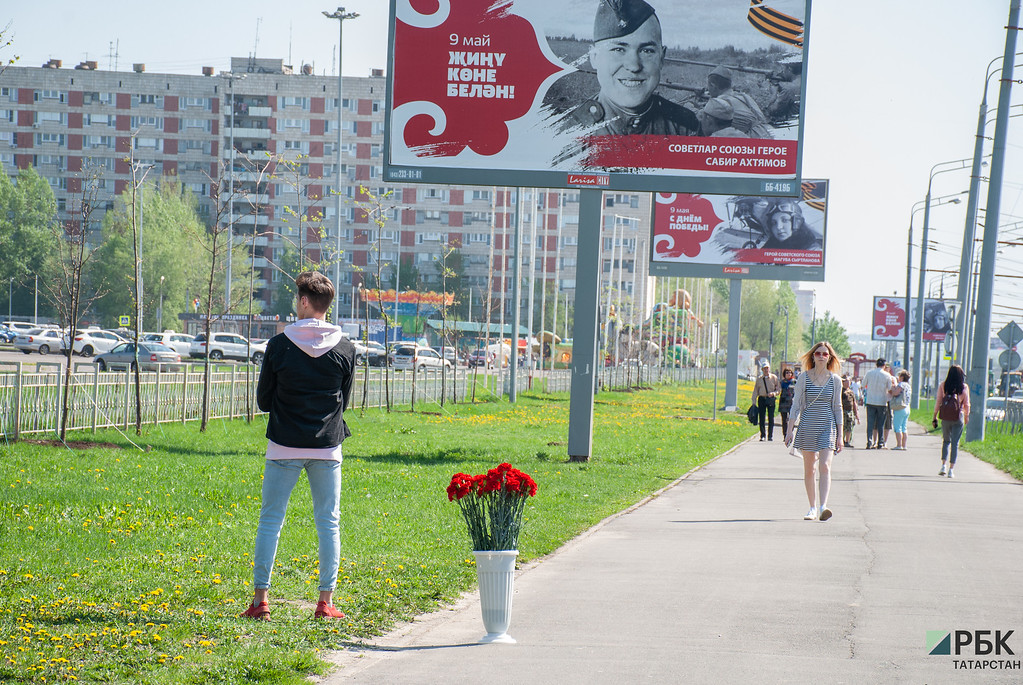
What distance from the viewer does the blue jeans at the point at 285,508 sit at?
6660 mm

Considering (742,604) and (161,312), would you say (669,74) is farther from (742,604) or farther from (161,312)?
(161,312)

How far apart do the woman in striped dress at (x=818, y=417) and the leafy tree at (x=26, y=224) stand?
3032 inches

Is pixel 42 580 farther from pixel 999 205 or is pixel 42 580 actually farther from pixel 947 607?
pixel 999 205

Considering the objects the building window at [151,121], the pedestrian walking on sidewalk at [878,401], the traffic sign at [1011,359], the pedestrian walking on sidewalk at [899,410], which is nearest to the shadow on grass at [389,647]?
the pedestrian walking on sidewalk at [878,401]

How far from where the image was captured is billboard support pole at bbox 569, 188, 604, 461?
19.0 m

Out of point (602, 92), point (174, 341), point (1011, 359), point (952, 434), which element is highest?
point (602, 92)

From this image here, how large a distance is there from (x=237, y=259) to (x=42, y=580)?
3356 inches

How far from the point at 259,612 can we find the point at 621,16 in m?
12.8

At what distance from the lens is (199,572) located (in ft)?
26.6

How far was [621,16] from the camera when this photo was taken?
57.1ft

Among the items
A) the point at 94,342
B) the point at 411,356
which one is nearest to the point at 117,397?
the point at 94,342

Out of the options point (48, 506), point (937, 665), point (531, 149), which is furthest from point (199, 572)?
point (531, 149)

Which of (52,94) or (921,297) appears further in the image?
(52,94)

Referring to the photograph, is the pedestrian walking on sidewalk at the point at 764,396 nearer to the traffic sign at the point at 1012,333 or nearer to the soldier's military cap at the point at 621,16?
the traffic sign at the point at 1012,333
